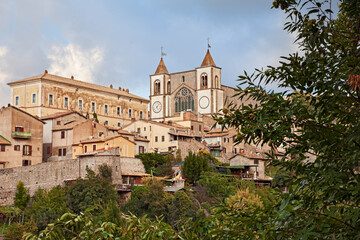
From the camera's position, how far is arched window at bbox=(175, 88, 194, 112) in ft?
246

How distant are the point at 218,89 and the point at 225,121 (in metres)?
67.5

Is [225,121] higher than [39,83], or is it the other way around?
[39,83]

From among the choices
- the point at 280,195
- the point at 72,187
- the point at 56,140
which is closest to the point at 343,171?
the point at 280,195

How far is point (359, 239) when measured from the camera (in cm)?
519

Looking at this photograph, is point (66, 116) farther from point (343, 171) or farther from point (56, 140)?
point (343, 171)

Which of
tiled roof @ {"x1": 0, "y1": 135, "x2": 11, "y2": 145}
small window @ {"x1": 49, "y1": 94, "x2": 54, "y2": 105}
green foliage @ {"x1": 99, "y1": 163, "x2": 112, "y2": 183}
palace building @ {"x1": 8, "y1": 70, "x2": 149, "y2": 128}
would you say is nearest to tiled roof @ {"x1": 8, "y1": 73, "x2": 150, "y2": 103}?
palace building @ {"x1": 8, "y1": 70, "x2": 149, "y2": 128}

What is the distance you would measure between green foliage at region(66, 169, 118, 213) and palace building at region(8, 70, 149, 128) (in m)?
21.1

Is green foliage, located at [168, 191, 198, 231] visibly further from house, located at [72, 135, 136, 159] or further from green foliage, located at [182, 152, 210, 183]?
house, located at [72, 135, 136, 159]

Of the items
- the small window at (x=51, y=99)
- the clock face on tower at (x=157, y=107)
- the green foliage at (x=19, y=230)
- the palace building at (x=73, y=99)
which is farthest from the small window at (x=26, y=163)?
the clock face on tower at (x=157, y=107)

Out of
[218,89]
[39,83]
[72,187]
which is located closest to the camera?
[72,187]

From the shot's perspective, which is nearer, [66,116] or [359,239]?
[359,239]

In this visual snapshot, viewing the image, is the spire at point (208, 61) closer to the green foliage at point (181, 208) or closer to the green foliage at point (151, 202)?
the green foliage at point (151, 202)

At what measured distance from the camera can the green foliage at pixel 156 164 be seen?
4619 cm

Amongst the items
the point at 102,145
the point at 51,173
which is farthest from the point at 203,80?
the point at 51,173
